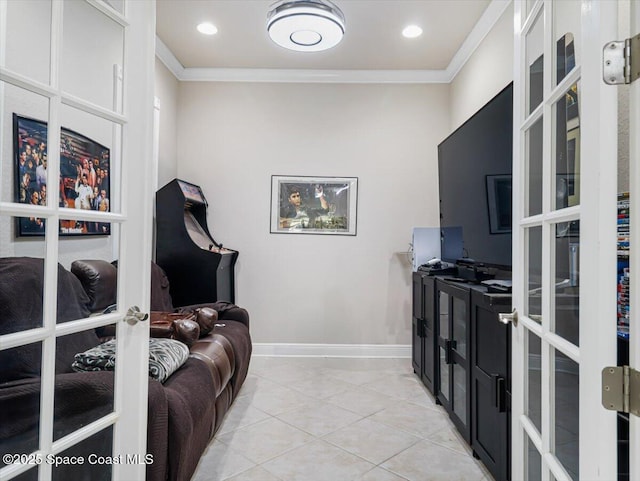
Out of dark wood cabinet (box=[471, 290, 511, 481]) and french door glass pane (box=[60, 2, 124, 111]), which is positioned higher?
french door glass pane (box=[60, 2, 124, 111])

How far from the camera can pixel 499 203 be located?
2014 mm

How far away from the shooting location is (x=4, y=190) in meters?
0.97

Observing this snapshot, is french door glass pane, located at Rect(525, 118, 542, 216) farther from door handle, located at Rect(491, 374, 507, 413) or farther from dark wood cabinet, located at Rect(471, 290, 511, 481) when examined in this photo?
door handle, located at Rect(491, 374, 507, 413)

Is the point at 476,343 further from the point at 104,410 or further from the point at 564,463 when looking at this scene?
the point at 104,410

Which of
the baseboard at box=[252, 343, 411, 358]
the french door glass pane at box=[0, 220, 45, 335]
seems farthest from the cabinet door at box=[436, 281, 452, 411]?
the french door glass pane at box=[0, 220, 45, 335]

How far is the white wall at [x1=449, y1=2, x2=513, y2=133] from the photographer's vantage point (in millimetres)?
2641

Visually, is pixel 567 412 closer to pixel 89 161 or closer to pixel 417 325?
pixel 89 161

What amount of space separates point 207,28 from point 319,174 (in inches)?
Answer: 64.4

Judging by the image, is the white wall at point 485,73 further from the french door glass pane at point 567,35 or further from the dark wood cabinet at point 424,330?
the french door glass pane at point 567,35

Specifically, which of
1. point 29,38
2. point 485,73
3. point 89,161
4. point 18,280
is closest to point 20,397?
point 18,280

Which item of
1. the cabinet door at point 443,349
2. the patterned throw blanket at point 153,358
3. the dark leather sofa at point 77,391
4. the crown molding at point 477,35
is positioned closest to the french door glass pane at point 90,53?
the dark leather sofa at point 77,391

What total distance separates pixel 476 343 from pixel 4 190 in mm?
2041

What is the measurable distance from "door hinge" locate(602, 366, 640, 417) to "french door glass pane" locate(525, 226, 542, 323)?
1.33 feet

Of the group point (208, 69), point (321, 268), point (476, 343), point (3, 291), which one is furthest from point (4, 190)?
point (208, 69)
